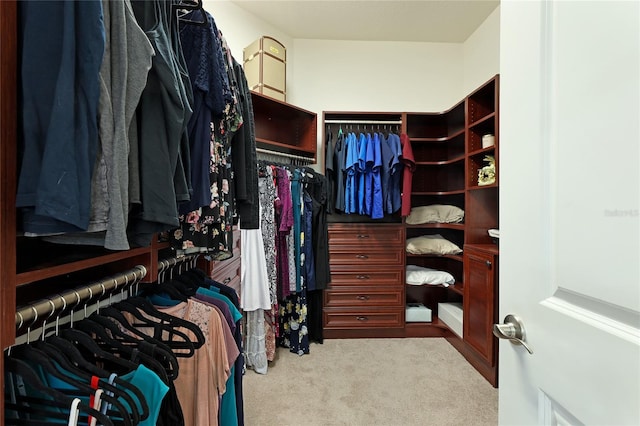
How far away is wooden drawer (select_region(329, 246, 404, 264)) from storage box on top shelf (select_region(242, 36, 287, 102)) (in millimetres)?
1484

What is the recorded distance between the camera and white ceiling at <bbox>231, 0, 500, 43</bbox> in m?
2.68

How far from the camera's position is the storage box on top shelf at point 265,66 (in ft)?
8.21

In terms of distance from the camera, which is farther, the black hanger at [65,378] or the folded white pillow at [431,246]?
the folded white pillow at [431,246]

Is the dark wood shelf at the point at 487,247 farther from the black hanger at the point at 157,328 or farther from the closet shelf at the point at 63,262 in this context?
the closet shelf at the point at 63,262

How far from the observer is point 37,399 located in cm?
58

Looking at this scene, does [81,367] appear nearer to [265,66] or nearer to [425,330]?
[265,66]

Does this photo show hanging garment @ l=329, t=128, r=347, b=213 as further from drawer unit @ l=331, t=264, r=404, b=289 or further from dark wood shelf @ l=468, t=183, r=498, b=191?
dark wood shelf @ l=468, t=183, r=498, b=191

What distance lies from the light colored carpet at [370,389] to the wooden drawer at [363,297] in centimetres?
37

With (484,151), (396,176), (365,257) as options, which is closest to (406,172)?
(396,176)

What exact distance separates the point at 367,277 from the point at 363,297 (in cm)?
19

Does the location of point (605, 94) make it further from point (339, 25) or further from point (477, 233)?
point (339, 25)

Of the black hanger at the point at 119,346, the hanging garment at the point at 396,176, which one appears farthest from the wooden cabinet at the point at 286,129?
the black hanger at the point at 119,346

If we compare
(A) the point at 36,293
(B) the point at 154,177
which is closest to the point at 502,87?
(B) the point at 154,177

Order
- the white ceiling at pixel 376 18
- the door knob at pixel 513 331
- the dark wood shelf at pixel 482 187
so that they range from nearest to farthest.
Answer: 1. the door knob at pixel 513 331
2. the dark wood shelf at pixel 482 187
3. the white ceiling at pixel 376 18
